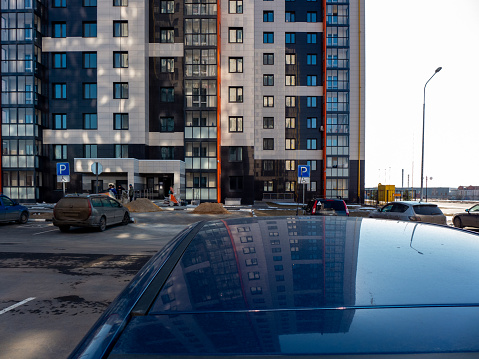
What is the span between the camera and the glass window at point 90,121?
33188 millimetres

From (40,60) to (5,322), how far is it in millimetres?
37648

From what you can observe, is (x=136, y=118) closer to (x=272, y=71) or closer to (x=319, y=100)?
(x=272, y=71)

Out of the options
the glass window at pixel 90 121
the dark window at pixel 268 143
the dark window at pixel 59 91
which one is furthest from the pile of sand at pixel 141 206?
the dark window at pixel 268 143

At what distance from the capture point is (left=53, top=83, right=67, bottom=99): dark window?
33.4 m

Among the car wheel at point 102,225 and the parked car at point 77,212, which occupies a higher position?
the parked car at point 77,212

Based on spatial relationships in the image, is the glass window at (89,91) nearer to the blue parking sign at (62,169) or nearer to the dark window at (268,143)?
the blue parking sign at (62,169)

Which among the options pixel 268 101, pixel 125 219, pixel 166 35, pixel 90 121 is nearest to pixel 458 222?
pixel 125 219

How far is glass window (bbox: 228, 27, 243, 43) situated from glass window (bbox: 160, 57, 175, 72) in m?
7.64

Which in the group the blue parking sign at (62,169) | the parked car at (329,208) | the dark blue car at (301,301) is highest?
the blue parking sign at (62,169)

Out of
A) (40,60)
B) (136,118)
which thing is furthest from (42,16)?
(136,118)

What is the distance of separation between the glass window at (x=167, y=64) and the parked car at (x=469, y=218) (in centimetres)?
3095

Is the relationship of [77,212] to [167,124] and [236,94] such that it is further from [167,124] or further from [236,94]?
[236,94]

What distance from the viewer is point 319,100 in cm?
3981

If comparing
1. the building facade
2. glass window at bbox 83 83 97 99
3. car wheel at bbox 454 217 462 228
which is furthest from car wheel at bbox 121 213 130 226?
glass window at bbox 83 83 97 99
